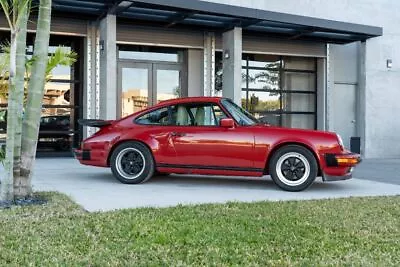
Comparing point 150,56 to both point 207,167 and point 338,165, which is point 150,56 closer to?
point 207,167

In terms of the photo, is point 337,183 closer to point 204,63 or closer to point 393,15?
point 204,63

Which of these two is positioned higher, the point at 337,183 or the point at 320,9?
the point at 320,9

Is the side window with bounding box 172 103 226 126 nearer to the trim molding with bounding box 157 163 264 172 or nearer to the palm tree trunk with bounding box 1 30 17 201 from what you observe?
the trim molding with bounding box 157 163 264 172

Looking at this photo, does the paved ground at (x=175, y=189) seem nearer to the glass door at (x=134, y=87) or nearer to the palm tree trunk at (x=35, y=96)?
the palm tree trunk at (x=35, y=96)

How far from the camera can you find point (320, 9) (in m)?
14.6

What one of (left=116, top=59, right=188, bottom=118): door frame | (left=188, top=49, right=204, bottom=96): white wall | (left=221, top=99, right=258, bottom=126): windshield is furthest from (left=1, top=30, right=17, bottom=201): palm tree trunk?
(left=188, top=49, right=204, bottom=96): white wall

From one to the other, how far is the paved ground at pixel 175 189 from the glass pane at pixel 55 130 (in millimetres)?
3562

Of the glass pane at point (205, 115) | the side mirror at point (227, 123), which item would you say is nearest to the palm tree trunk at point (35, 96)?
the glass pane at point (205, 115)

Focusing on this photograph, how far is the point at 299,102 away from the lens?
15.8m

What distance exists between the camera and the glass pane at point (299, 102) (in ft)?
51.2

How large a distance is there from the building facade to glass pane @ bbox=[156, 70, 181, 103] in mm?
29

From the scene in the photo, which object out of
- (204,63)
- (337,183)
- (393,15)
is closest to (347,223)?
(337,183)

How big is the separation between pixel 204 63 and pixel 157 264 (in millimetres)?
10947

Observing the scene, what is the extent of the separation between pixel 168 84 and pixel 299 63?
4.55 meters
